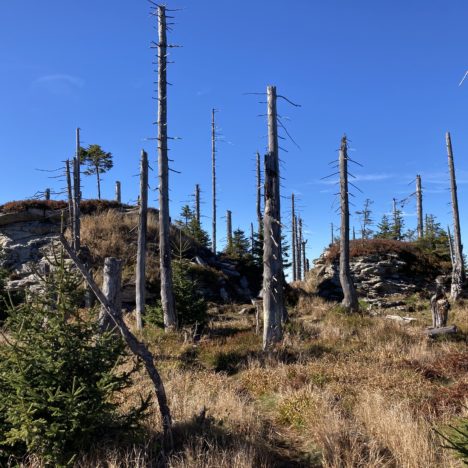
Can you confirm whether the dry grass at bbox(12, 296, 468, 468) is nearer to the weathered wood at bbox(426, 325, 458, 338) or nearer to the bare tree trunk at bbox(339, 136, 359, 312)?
the weathered wood at bbox(426, 325, 458, 338)

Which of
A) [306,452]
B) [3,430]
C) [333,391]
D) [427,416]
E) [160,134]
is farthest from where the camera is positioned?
[160,134]

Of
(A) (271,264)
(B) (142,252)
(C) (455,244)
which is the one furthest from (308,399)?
(C) (455,244)

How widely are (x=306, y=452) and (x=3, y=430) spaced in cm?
365

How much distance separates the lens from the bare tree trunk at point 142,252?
15844 mm

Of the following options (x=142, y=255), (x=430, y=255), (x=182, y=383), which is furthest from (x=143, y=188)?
(x=430, y=255)

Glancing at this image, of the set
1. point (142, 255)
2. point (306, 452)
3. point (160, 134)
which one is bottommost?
point (306, 452)

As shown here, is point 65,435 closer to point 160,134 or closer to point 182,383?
point 182,383

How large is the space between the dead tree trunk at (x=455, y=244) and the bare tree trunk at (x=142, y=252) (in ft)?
51.0

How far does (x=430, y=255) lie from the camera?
2678 centimetres

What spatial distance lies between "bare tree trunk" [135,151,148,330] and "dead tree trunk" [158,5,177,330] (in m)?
2.10

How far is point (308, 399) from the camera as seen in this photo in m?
6.67

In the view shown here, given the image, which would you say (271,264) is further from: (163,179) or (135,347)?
(135,347)

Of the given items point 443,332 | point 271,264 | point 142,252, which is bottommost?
point 443,332

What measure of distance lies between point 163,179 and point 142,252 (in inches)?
137
